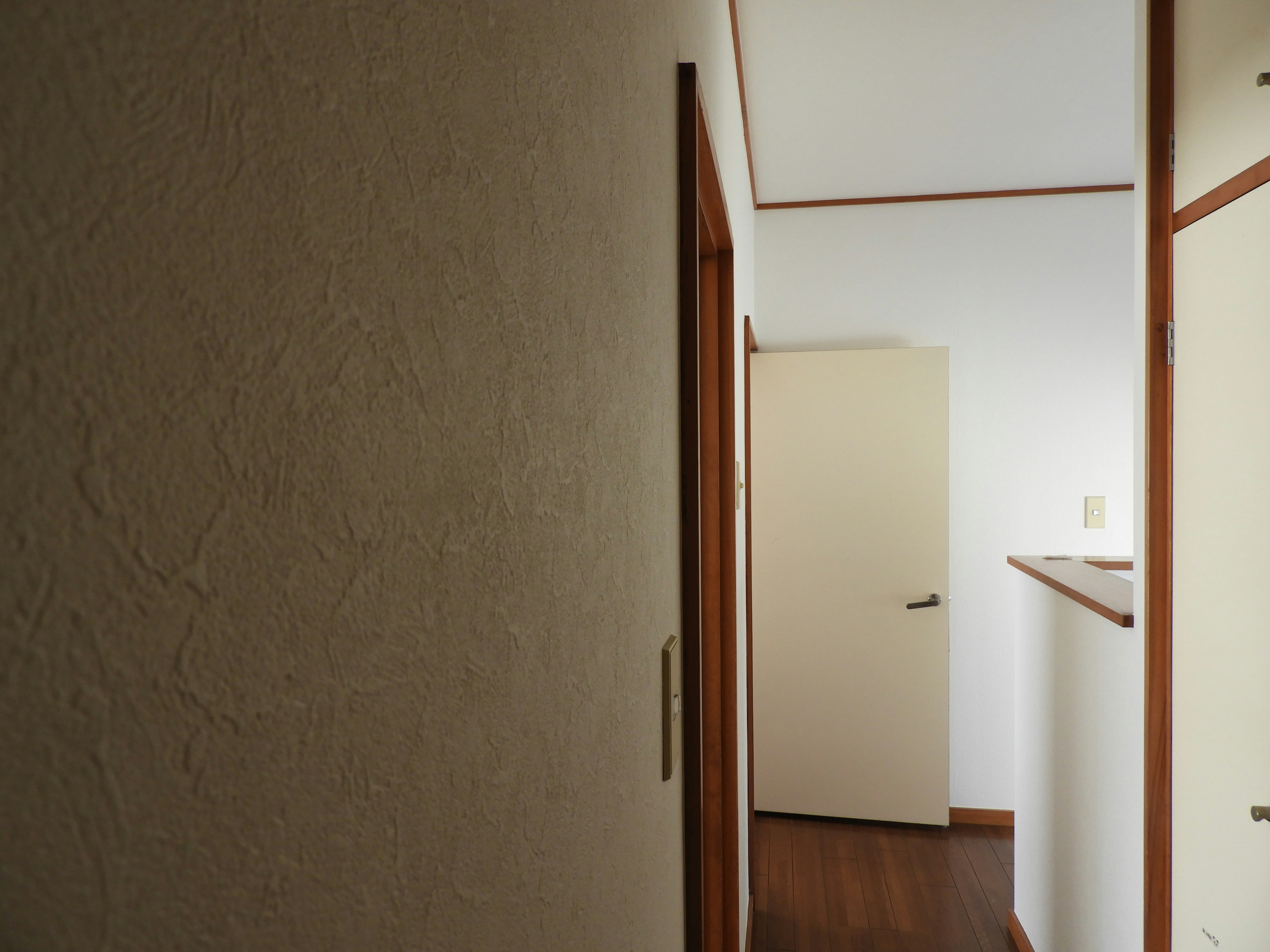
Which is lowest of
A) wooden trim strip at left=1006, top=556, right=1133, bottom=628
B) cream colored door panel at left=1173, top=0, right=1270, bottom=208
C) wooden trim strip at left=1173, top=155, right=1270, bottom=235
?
wooden trim strip at left=1006, top=556, right=1133, bottom=628

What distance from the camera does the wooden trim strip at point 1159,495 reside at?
1.39 meters

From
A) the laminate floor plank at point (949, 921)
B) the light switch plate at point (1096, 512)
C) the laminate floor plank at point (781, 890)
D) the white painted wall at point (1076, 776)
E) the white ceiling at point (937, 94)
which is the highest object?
the white ceiling at point (937, 94)

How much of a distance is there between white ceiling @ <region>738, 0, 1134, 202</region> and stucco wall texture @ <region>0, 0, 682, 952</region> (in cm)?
196

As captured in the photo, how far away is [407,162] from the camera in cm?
26

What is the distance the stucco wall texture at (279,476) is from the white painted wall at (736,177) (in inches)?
30.7

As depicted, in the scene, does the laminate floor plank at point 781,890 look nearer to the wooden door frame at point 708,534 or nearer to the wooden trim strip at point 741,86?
the wooden door frame at point 708,534

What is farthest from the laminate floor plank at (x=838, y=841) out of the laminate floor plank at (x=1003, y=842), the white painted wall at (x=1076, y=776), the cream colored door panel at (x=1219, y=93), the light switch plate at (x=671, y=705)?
the cream colored door panel at (x=1219, y=93)

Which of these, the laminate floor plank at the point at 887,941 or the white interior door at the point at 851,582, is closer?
the laminate floor plank at the point at 887,941

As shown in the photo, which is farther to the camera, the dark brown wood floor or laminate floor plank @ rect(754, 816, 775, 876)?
laminate floor plank @ rect(754, 816, 775, 876)

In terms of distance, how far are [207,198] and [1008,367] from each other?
3420mm

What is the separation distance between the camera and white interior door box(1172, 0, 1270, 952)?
114cm

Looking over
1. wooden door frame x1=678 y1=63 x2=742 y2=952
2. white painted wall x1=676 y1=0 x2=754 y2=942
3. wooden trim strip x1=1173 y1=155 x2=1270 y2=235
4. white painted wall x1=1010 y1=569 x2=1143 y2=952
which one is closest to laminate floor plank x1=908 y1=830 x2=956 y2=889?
white painted wall x1=1010 y1=569 x2=1143 y2=952

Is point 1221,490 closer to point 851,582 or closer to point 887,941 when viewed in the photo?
point 887,941

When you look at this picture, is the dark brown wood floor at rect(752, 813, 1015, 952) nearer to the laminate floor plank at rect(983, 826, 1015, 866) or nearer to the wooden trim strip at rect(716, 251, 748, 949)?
the laminate floor plank at rect(983, 826, 1015, 866)
